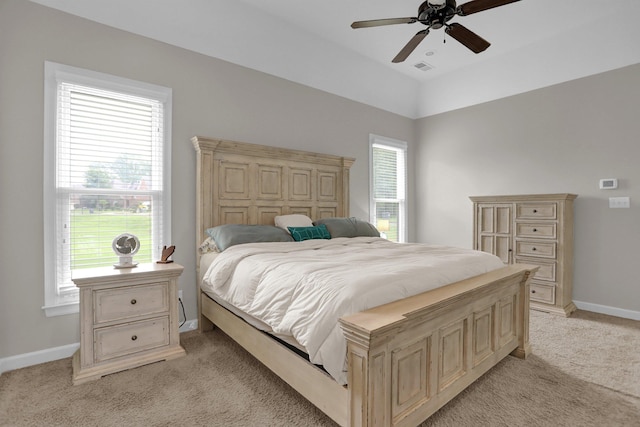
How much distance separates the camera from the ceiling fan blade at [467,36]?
8.04 ft

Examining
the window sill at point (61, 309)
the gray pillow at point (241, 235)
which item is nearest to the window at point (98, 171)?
the window sill at point (61, 309)

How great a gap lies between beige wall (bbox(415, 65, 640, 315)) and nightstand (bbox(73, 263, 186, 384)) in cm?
414

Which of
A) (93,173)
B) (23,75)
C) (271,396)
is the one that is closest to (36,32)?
(23,75)

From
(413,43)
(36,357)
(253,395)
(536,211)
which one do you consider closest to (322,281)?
(253,395)

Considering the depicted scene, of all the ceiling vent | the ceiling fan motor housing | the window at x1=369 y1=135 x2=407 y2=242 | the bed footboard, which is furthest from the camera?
the window at x1=369 y1=135 x2=407 y2=242

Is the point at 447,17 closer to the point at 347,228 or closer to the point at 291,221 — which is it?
the point at 347,228

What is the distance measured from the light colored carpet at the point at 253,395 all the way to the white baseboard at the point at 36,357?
0.25 ft

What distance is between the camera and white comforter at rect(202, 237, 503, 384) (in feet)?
4.74

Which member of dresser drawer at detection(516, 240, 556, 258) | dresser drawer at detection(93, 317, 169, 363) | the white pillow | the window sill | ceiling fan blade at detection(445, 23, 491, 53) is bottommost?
dresser drawer at detection(93, 317, 169, 363)

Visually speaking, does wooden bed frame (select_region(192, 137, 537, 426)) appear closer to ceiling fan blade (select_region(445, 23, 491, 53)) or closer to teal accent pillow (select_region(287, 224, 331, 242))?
teal accent pillow (select_region(287, 224, 331, 242))

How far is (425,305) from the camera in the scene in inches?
59.6

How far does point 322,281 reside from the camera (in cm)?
163

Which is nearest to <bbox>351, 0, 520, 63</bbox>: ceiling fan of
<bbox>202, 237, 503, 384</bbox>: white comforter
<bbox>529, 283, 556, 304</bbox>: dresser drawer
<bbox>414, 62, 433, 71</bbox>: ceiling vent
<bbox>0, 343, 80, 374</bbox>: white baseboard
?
<bbox>202, 237, 503, 384</bbox>: white comforter

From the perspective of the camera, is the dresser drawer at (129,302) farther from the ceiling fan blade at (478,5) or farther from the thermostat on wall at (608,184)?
the thermostat on wall at (608,184)
